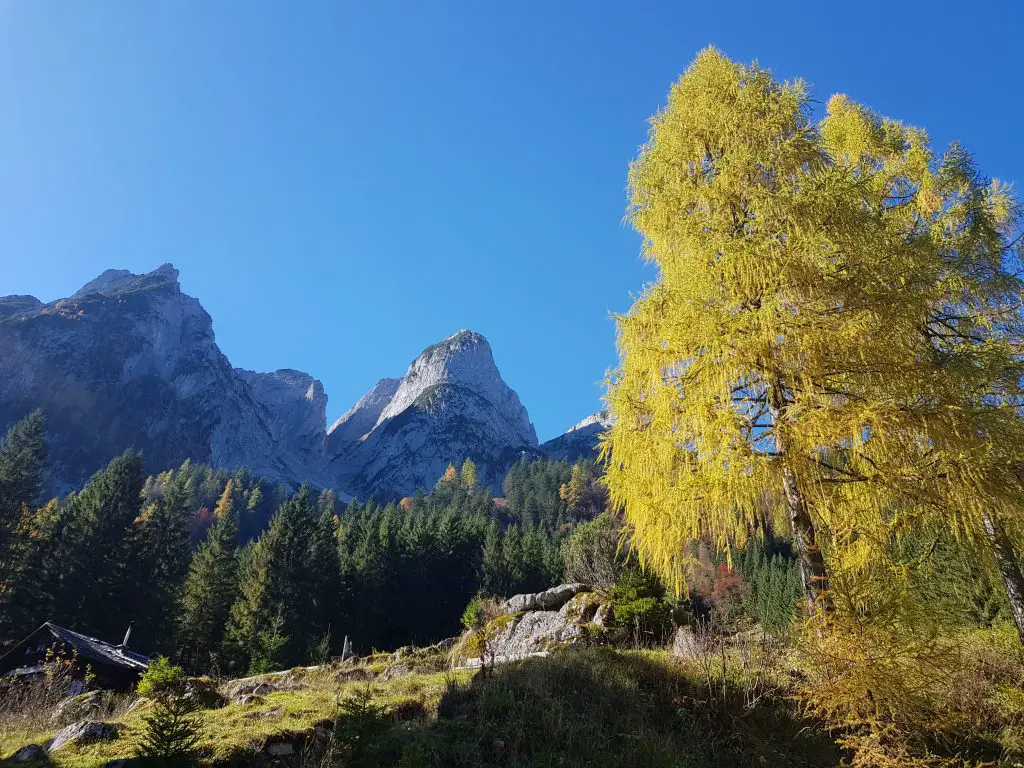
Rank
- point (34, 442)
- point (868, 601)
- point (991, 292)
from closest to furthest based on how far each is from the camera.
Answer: point (868, 601) → point (991, 292) → point (34, 442)

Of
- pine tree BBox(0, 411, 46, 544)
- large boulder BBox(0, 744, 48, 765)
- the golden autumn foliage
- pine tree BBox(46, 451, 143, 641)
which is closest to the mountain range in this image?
pine tree BBox(0, 411, 46, 544)

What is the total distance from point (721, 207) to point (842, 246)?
175 centimetres

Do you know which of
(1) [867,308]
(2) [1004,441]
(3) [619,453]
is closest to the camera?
(2) [1004,441]

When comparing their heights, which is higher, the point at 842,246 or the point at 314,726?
the point at 842,246

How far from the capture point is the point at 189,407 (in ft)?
469

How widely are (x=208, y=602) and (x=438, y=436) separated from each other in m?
137

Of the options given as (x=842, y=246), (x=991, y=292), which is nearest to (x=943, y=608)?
(x=842, y=246)

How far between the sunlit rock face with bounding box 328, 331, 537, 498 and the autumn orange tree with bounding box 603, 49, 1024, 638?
156383 millimetres

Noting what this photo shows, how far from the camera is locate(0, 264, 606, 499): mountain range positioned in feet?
399

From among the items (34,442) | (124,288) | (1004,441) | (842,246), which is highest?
(124,288)

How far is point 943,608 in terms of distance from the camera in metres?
5.20

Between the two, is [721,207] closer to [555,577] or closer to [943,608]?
[943,608]

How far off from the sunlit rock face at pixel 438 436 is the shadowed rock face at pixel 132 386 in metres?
21.6

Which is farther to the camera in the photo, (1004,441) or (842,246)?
(842,246)
